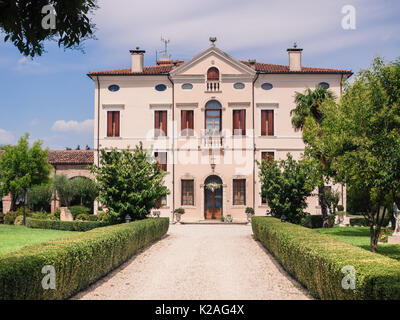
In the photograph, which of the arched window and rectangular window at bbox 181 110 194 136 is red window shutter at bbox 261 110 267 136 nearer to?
the arched window

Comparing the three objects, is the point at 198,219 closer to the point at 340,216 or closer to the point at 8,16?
the point at 340,216

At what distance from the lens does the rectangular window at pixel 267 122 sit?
104 feet

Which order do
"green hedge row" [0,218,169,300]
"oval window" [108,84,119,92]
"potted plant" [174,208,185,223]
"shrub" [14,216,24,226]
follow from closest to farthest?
"green hedge row" [0,218,169,300], "shrub" [14,216,24,226], "potted plant" [174,208,185,223], "oval window" [108,84,119,92]

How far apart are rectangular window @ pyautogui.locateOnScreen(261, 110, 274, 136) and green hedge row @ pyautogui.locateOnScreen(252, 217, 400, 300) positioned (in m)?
19.2

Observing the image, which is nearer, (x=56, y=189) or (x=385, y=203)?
(x=385, y=203)

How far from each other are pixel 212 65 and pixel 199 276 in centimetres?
2292

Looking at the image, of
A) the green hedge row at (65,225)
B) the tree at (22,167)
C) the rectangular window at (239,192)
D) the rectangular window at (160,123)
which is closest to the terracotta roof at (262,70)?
the rectangular window at (160,123)

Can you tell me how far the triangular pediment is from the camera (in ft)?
104

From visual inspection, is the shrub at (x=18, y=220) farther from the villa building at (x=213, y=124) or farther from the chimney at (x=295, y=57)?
the chimney at (x=295, y=57)

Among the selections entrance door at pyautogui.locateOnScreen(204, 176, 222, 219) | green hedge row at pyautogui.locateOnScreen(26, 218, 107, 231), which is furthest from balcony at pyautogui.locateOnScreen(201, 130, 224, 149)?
green hedge row at pyautogui.locateOnScreen(26, 218, 107, 231)

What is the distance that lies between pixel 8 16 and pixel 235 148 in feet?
85.2

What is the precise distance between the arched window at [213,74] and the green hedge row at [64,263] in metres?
19.6

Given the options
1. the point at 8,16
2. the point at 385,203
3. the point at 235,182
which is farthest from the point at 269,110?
the point at 8,16
